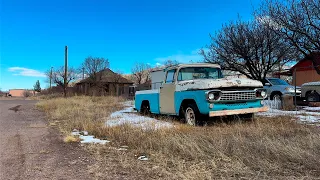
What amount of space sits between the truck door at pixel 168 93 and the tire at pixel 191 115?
685mm

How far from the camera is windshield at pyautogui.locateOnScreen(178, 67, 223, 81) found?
8.62 meters

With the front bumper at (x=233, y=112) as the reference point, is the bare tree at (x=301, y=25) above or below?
above

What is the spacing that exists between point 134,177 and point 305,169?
89.1 inches

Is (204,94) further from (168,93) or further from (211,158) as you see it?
(211,158)

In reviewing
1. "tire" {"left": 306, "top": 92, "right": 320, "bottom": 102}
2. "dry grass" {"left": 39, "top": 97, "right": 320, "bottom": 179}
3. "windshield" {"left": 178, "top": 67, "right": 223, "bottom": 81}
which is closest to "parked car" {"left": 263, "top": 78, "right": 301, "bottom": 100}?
"tire" {"left": 306, "top": 92, "right": 320, "bottom": 102}

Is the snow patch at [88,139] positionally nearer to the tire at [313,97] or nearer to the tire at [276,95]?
the tire at [276,95]

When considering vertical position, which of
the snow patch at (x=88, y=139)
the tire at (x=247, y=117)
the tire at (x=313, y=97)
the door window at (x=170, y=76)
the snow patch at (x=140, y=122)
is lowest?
the snow patch at (x=88, y=139)

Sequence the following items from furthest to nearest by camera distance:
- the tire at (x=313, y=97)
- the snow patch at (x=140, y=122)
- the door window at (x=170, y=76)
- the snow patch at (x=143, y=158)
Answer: the tire at (x=313, y=97) < the door window at (x=170, y=76) < the snow patch at (x=140, y=122) < the snow patch at (x=143, y=158)

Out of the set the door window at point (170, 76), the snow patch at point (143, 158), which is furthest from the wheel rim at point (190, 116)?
the snow patch at point (143, 158)

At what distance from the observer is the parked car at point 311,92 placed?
14.3m

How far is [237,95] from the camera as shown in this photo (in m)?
7.41

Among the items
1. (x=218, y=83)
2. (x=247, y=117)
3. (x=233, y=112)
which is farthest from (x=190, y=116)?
(x=247, y=117)

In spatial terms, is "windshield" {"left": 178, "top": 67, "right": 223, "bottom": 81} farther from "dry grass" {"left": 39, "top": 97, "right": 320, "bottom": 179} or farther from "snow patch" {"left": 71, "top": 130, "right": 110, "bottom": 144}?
"snow patch" {"left": 71, "top": 130, "right": 110, "bottom": 144}

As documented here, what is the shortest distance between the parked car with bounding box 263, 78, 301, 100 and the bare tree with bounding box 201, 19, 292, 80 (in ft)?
2.17
